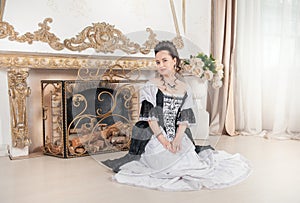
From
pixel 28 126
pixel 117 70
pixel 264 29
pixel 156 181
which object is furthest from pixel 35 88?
pixel 264 29

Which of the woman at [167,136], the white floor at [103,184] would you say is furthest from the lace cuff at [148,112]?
the white floor at [103,184]

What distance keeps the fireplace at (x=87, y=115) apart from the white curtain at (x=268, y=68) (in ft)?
5.88

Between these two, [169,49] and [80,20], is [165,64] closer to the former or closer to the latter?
[169,49]

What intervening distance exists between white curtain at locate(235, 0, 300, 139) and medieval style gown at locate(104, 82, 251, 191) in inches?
58.7

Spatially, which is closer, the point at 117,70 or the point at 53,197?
the point at 53,197

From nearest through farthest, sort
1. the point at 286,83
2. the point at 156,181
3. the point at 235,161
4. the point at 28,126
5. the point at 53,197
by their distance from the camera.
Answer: the point at 53,197 → the point at 156,181 → the point at 235,161 → the point at 28,126 → the point at 286,83

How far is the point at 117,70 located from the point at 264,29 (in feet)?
6.04

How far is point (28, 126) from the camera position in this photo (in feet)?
9.22

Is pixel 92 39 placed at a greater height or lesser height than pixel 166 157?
greater

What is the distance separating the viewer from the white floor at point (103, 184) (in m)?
1.70

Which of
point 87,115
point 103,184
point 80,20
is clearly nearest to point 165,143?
point 103,184

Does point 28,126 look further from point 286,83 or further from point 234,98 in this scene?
point 286,83

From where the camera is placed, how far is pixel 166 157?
2.03 metres

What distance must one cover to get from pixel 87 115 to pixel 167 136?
2.39 ft
